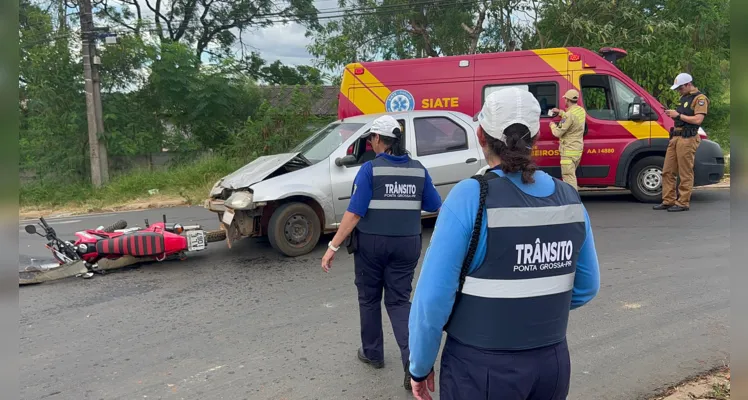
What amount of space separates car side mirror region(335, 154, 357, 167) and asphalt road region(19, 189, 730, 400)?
3.77 feet

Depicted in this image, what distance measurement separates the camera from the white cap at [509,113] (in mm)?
1775

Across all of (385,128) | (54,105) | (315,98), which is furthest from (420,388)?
(54,105)

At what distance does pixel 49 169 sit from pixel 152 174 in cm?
360

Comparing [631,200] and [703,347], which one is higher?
[631,200]

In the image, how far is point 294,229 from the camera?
20.9 ft

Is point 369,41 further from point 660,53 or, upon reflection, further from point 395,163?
point 395,163

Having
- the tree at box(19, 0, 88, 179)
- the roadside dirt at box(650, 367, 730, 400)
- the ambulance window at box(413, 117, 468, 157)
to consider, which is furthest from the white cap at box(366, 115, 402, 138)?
the tree at box(19, 0, 88, 179)

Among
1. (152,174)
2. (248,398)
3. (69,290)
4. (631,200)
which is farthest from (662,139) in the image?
(152,174)

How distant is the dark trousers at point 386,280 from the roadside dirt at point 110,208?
973 cm

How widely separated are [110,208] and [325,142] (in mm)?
7949

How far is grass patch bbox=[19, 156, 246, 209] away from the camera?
43.8 ft

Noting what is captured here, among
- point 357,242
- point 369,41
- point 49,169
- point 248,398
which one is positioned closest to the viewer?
point 248,398

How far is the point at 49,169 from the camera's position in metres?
15.7

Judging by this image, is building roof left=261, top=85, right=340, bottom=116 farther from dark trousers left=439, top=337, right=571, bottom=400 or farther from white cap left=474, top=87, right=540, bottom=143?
dark trousers left=439, top=337, right=571, bottom=400
